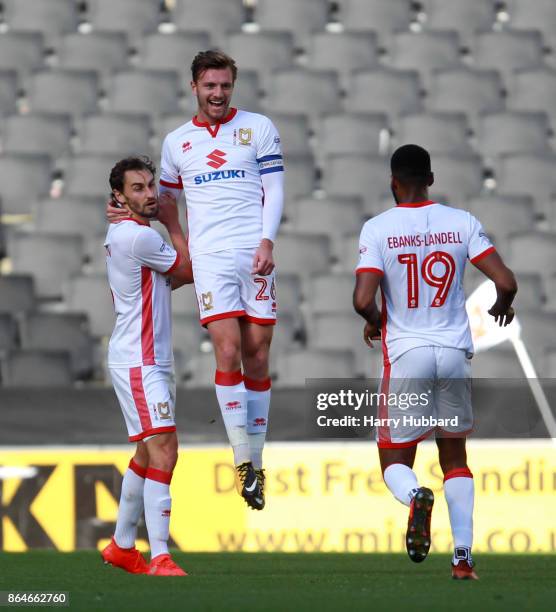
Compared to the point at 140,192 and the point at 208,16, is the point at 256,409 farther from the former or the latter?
the point at 208,16

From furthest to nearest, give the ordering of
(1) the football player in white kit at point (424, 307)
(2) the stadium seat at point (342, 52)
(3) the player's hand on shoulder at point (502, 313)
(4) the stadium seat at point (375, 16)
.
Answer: (4) the stadium seat at point (375, 16) < (2) the stadium seat at point (342, 52) < (3) the player's hand on shoulder at point (502, 313) < (1) the football player in white kit at point (424, 307)

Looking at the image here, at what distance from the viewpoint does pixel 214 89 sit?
759cm

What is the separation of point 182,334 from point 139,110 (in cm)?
341

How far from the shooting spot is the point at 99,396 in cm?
1071

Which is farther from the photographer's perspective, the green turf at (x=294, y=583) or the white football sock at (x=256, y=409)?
the white football sock at (x=256, y=409)

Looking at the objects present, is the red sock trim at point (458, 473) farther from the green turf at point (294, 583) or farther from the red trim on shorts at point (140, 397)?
the red trim on shorts at point (140, 397)

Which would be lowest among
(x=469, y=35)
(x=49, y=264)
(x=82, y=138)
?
(x=49, y=264)

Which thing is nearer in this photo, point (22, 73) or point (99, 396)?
point (99, 396)

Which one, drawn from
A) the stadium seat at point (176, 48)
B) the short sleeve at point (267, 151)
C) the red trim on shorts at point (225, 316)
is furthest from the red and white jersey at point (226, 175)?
the stadium seat at point (176, 48)

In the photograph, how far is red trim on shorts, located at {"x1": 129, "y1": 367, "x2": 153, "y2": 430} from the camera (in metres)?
7.49

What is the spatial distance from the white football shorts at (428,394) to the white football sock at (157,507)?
3.81ft

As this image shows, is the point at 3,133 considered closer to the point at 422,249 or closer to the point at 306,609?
the point at 422,249

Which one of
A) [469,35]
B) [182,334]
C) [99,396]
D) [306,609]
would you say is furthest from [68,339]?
[306,609]

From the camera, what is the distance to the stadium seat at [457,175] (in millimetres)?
14344
